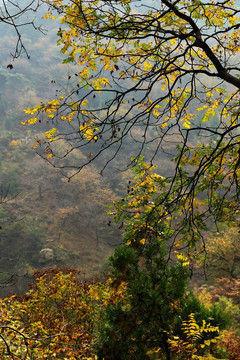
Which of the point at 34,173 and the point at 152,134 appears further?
the point at 152,134

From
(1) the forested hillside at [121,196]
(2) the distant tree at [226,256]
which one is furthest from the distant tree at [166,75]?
(2) the distant tree at [226,256]

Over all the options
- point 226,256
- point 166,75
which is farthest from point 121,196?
point 166,75

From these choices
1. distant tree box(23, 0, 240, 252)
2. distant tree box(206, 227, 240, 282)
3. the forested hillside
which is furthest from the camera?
distant tree box(206, 227, 240, 282)

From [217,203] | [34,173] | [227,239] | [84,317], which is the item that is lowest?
[84,317]

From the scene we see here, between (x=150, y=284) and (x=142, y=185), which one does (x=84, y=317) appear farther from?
(x=142, y=185)

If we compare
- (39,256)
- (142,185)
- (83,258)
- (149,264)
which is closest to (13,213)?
(39,256)

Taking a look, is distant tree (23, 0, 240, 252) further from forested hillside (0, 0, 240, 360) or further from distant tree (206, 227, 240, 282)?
distant tree (206, 227, 240, 282)

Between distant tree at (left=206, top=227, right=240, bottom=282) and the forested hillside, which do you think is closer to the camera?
the forested hillside

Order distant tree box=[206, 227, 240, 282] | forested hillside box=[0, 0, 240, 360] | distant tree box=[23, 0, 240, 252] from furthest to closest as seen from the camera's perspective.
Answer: distant tree box=[206, 227, 240, 282], forested hillside box=[0, 0, 240, 360], distant tree box=[23, 0, 240, 252]

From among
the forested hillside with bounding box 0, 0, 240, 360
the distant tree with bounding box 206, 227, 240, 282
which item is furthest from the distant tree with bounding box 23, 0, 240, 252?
the distant tree with bounding box 206, 227, 240, 282

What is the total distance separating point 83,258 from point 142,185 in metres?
21.9

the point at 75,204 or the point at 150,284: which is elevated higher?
the point at 75,204

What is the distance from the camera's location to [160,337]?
557 cm

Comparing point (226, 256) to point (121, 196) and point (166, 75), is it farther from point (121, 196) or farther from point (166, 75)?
point (166, 75)
